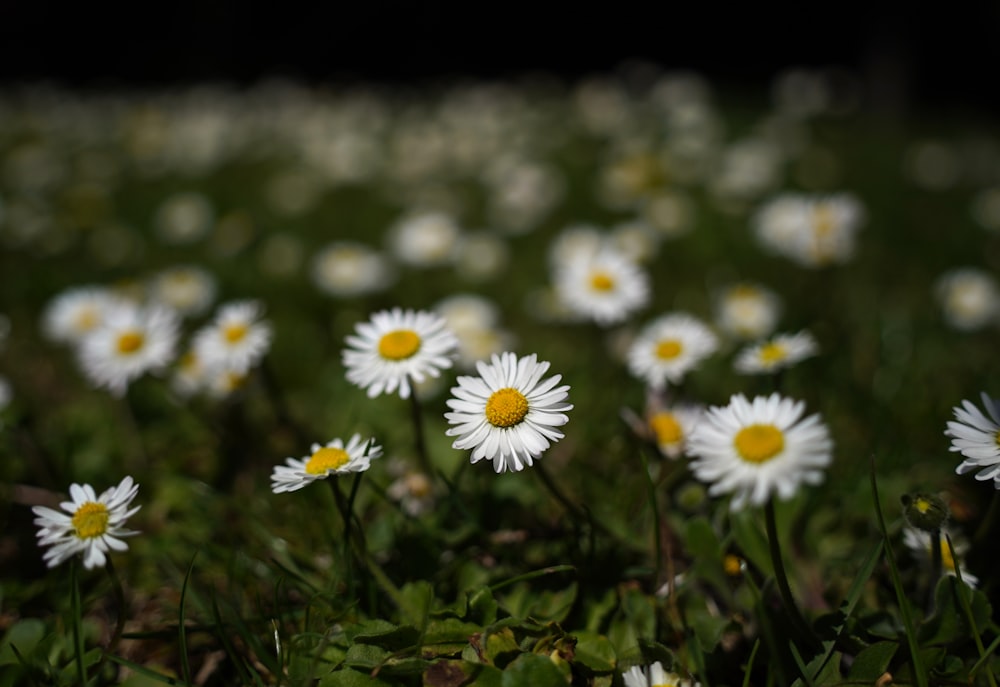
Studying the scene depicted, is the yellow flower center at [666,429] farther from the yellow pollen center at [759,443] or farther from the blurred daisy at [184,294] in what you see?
the blurred daisy at [184,294]

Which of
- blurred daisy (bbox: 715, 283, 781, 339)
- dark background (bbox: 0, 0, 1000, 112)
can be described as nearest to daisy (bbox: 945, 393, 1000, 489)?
blurred daisy (bbox: 715, 283, 781, 339)

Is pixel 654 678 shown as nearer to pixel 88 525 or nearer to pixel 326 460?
pixel 326 460

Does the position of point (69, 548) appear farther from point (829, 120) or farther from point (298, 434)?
point (829, 120)

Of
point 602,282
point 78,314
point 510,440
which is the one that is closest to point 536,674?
point 510,440

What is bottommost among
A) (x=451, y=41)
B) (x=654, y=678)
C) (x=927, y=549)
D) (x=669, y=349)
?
(x=654, y=678)

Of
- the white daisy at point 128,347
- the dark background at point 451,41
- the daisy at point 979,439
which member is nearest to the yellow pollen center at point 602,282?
the daisy at point 979,439

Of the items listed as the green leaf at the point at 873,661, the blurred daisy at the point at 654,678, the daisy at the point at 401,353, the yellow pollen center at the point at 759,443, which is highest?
the yellow pollen center at the point at 759,443
